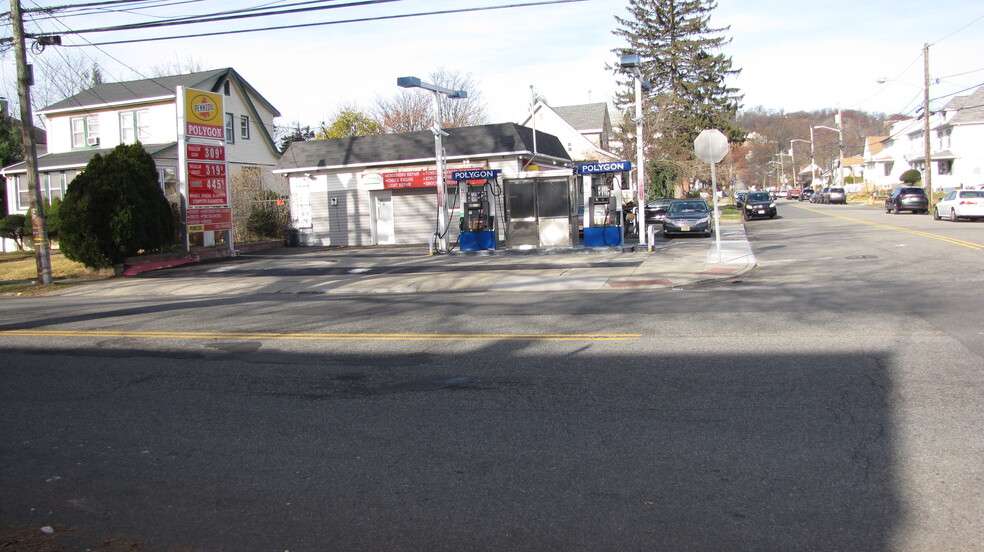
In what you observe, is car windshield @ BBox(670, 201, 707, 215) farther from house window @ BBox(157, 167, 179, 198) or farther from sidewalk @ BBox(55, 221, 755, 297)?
house window @ BBox(157, 167, 179, 198)

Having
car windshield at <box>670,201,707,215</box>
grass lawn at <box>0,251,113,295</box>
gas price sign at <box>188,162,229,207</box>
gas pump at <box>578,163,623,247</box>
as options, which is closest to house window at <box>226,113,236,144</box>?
grass lawn at <box>0,251,113,295</box>

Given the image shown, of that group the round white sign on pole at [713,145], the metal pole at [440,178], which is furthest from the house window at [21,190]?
the round white sign on pole at [713,145]

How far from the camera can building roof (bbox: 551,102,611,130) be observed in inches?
2564

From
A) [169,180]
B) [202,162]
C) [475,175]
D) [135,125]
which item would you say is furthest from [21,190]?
[475,175]

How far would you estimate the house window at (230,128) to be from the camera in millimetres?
37406

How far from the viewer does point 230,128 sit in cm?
3772

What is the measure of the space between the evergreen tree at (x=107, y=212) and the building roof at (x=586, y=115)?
157 feet

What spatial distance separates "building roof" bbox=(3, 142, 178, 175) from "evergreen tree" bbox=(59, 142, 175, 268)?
11.5m

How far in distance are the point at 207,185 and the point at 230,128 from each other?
587 inches

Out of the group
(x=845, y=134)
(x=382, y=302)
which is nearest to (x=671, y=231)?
(x=382, y=302)

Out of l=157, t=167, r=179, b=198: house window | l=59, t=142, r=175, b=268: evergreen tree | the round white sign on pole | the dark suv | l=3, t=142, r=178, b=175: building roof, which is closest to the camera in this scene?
the round white sign on pole

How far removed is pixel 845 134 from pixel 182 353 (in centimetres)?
13689

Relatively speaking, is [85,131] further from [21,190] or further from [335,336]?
[335,336]

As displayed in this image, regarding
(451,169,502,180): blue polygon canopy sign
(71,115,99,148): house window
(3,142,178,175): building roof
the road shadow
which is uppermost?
(71,115,99,148): house window
